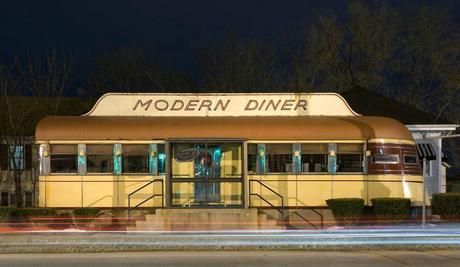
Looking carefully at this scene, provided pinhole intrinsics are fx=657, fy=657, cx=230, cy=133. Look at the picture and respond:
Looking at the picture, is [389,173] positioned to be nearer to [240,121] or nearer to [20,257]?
[240,121]

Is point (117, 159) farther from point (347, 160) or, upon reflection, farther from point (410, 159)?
point (410, 159)

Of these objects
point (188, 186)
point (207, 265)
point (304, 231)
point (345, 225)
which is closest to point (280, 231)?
point (304, 231)

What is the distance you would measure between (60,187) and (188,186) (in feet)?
12.7

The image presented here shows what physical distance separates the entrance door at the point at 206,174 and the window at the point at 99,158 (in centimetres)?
190

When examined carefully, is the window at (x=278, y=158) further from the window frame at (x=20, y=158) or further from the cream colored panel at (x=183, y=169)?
the window frame at (x=20, y=158)

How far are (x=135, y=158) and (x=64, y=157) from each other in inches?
84.5

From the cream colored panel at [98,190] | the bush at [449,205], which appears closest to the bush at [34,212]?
the cream colored panel at [98,190]

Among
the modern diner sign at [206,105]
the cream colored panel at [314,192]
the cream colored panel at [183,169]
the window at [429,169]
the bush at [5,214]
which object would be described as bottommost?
the bush at [5,214]

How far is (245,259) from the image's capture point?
12602mm

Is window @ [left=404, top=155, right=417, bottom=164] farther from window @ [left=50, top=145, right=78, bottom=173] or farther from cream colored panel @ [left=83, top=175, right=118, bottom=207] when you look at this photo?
window @ [left=50, top=145, right=78, bottom=173]

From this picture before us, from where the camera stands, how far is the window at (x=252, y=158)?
20.1 meters

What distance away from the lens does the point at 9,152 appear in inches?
1195

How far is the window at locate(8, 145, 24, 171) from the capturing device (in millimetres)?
30239

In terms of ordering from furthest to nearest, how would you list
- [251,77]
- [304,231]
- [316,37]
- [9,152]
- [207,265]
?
1. [316,37]
2. [251,77]
3. [9,152]
4. [304,231]
5. [207,265]
